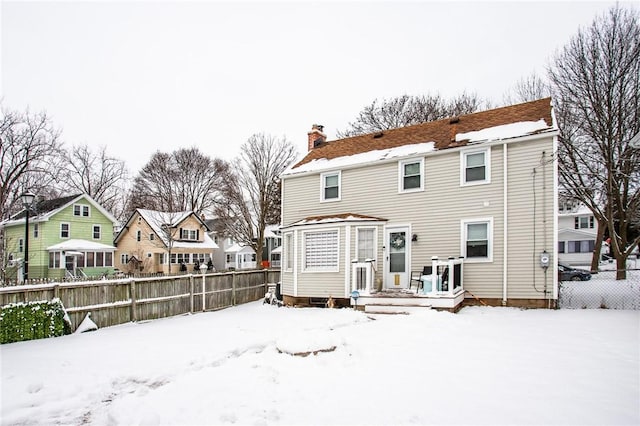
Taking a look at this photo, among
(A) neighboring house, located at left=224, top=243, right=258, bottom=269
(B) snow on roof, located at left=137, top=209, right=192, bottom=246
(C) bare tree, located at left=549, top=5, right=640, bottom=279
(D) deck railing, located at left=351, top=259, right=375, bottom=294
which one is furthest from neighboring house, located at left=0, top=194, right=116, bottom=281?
(C) bare tree, located at left=549, top=5, right=640, bottom=279

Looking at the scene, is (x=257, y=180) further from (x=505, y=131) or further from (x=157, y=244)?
(x=505, y=131)

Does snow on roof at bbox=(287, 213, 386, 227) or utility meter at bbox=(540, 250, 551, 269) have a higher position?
snow on roof at bbox=(287, 213, 386, 227)

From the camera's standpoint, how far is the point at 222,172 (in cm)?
4347

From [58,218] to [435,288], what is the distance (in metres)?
28.7

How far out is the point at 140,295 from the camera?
10945 millimetres

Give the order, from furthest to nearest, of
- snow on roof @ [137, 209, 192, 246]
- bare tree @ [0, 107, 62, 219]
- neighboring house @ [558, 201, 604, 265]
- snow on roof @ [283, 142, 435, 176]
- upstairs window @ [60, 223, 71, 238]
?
1. neighboring house @ [558, 201, 604, 265]
2. snow on roof @ [137, 209, 192, 246]
3. upstairs window @ [60, 223, 71, 238]
4. bare tree @ [0, 107, 62, 219]
5. snow on roof @ [283, 142, 435, 176]

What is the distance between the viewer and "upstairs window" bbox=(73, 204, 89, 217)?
2902 cm

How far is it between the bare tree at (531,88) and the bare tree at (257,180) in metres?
16.7

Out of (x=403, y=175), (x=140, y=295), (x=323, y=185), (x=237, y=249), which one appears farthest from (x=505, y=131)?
(x=237, y=249)

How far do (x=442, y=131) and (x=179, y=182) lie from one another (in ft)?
118

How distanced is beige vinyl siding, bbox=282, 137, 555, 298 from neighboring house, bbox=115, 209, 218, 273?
2237cm

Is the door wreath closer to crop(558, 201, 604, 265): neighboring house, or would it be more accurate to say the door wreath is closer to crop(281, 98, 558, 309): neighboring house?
crop(281, 98, 558, 309): neighboring house

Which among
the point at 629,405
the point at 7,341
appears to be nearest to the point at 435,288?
the point at 629,405

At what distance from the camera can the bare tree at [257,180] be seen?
30.4 m
